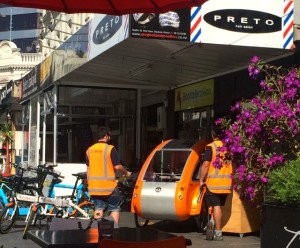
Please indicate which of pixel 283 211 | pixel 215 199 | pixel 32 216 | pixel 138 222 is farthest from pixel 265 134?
pixel 32 216

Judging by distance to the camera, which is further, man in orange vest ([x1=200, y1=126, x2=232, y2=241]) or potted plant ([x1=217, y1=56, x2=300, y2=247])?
man in orange vest ([x1=200, y1=126, x2=232, y2=241])

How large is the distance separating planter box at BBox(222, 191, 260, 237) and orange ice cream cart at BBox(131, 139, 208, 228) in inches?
18.3

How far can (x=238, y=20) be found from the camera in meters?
8.74

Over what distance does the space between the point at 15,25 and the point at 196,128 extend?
66501mm

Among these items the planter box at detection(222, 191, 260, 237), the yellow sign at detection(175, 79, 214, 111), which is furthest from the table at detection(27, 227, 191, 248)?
the yellow sign at detection(175, 79, 214, 111)

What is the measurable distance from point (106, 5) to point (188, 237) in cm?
590

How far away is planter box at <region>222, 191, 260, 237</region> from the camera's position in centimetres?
883

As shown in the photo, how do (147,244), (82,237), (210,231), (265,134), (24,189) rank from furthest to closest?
(24,189) → (210,231) → (265,134) → (82,237) → (147,244)

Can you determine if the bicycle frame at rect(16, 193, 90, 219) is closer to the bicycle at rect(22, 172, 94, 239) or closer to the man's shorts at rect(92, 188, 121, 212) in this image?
the bicycle at rect(22, 172, 94, 239)

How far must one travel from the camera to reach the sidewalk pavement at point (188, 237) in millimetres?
8297

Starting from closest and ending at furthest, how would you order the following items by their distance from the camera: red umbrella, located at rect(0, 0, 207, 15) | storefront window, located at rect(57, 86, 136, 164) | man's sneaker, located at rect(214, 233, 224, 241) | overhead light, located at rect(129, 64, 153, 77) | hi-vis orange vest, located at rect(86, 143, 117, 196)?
red umbrella, located at rect(0, 0, 207, 15)
hi-vis orange vest, located at rect(86, 143, 117, 196)
man's sneaker, located at rect(214, 233, 224, 241)
overhead light, located at rect(129, 64, 153, 77)
storefront window, located at rect(57, 86, 136, 164)

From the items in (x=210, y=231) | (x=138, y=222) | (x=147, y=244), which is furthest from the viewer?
(x=138, y=222)

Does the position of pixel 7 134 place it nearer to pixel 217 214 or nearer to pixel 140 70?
pixel 140 70

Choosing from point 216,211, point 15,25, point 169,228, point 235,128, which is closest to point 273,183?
point 235,128
